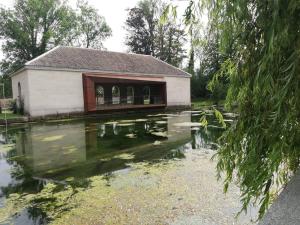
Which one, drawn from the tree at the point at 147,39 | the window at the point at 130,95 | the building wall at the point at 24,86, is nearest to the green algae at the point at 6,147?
the building wall at the point at 24,86

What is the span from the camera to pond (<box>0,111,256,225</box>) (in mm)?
3998

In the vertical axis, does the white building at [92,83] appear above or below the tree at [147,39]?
below

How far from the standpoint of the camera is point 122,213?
4.07 metres

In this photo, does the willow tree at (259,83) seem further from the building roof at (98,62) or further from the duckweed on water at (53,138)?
the building roof at (98,62)

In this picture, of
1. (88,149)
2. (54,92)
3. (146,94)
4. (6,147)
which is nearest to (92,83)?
(54,92)

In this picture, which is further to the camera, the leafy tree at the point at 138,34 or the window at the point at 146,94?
the leafy tree at the point at 138,34

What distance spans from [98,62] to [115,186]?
2172 cm

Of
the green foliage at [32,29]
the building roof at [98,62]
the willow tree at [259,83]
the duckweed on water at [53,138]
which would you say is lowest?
the duckweed on water at [53,138]

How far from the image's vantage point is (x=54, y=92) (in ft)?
71.7

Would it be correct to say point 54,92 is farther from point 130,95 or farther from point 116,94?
point 130,95

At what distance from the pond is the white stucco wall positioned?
67.6 feet

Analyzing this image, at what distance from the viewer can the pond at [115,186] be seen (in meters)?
4.00

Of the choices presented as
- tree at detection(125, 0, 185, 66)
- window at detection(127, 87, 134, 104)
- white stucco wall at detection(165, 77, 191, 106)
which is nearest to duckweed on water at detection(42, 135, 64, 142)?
window at detection(127, 87, 134, 104)

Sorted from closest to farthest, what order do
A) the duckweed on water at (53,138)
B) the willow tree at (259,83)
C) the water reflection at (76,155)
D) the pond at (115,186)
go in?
the willow tree at (259,83) → the pond at (115,186) → the water reflection at (76,155) → the duckweed on water at (53,138)
